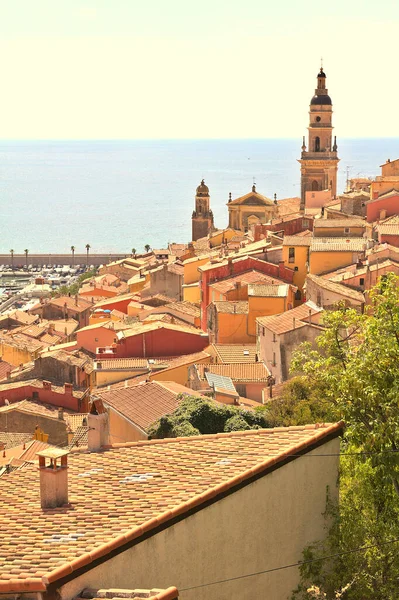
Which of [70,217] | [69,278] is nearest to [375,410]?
[69,278]

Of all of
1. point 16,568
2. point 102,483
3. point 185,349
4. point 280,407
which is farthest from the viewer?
point 185,349

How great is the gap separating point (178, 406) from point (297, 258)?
16.4m

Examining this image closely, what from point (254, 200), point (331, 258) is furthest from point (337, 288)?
point (254, 200)

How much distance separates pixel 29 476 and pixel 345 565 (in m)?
3.02

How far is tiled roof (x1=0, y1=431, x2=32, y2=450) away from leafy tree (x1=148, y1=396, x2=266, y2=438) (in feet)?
24.2

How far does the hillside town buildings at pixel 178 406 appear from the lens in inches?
290

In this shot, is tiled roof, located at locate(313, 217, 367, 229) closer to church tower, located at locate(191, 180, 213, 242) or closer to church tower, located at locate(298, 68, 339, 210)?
church tower, located at locate(298, 68, 339, 210)

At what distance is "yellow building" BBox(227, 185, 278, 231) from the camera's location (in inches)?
2334

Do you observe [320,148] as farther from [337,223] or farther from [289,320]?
[289,320]

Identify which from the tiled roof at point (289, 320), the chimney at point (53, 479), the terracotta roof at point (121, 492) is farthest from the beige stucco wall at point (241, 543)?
the tiled roof at point (289, 320)

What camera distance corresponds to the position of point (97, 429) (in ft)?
31.5

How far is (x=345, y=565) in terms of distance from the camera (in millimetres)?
8516

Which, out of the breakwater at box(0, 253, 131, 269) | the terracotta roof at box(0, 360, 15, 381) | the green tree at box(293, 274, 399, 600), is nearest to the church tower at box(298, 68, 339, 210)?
the terracotta roof at box(0, 360, 15, 381)

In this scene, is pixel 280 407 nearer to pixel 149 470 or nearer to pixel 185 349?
pixel 149 470
